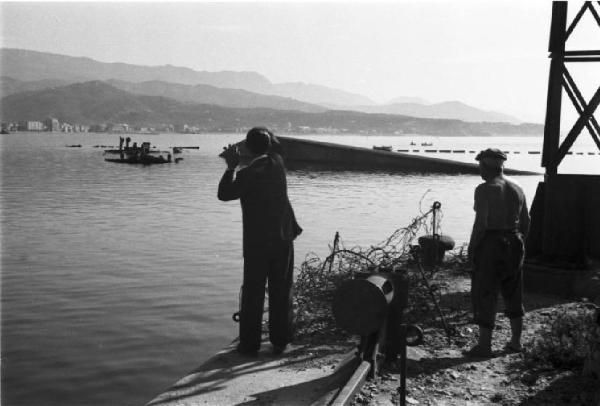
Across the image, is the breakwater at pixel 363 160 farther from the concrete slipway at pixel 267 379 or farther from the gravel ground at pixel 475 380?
the concrete slipway at pixel 267 379

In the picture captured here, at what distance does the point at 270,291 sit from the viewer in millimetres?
6422

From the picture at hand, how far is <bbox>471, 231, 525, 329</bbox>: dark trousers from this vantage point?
20.8ft

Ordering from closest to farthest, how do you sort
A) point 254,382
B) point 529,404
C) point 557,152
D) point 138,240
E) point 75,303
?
point 529,404 < point 254,382 < point 557,152 < point 75,303 < point 138,240

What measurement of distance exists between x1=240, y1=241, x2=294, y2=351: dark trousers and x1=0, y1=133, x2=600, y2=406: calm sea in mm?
→ 2539

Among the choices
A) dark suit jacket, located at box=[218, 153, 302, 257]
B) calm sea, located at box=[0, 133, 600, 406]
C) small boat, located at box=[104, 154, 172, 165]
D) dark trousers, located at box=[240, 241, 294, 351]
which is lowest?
calm sea, located at box=[0, 133, 600, 406]

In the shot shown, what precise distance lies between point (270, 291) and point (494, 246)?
95.8 inches

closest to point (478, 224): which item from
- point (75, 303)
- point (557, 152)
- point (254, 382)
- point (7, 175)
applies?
point (254, 382)

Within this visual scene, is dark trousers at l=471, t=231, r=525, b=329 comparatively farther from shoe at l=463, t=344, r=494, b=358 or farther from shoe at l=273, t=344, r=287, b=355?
shoe at l=273, t=344, r=287, b=355

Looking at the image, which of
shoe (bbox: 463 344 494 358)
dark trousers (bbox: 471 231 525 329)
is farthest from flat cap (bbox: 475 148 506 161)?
shoe (bbox: 463 344 494 358)

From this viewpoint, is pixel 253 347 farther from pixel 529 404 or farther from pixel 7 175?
pixel 7 175

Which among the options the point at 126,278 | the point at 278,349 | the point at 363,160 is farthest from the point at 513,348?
the point at 363,160

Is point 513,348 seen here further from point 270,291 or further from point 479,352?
point 270,291

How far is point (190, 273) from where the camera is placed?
15.5 meters

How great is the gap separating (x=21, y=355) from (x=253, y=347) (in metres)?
5.31
